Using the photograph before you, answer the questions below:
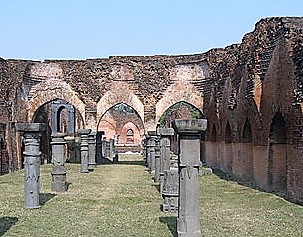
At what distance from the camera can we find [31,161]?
11.5 meters

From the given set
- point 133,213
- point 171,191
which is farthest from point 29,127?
point 171,191

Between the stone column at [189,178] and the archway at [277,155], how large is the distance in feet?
23.0

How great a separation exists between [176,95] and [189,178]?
66.4 ft

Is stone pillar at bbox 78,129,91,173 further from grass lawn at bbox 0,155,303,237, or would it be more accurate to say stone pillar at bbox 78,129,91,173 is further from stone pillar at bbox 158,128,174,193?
stone pillar at bbox 158,128,174,193

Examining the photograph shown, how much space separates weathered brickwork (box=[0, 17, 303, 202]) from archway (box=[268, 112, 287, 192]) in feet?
0.09

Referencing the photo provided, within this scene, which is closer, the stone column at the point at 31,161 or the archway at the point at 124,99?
the stone column at the point at 31,161

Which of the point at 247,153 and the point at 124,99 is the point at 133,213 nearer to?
the point at 247,153

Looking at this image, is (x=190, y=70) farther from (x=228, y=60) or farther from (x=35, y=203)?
(x=35, y=203)

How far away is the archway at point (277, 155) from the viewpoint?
14.6 m

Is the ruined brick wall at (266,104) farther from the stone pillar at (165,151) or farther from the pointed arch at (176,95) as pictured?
the pointed arch at (176,95)

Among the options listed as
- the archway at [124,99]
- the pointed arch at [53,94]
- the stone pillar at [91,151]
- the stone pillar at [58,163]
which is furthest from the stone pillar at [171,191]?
the pointed arch at [53,94]

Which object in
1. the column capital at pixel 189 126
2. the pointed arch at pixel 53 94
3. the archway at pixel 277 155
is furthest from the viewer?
the pointed arch at pixel 53 94

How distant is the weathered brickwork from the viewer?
13.8 m

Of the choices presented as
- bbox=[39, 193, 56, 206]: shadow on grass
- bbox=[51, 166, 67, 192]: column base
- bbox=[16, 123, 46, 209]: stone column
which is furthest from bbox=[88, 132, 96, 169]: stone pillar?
bbox=[16, 123, 46, 209]: stone column
